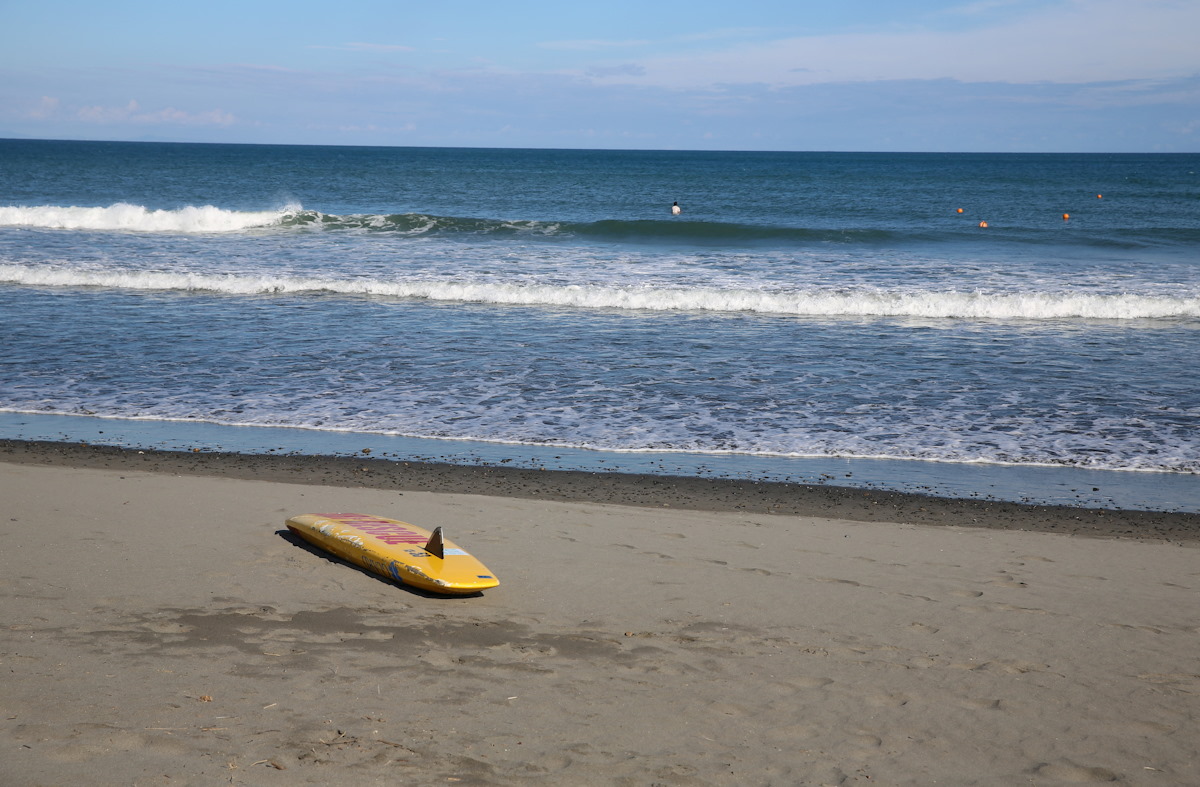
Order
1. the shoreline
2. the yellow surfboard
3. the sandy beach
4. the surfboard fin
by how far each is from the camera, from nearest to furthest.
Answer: the sandy beach
the yellow surfboard
the surfboard fin
the shoreline

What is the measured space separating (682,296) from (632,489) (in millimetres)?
10953

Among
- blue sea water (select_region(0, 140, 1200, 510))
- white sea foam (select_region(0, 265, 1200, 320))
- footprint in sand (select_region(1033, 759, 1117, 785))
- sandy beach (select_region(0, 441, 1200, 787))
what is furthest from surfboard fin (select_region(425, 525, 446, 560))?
white sea foam (select_region(0, 265, 1200, 320))

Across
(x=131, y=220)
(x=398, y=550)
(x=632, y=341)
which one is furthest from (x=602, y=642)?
(x=131, y=220)

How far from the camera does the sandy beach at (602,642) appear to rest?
3.81 m

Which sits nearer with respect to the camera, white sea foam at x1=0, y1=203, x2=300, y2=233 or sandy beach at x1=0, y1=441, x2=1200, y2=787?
sandy beach at x1=0, y1=441, x2=1200, y2=787

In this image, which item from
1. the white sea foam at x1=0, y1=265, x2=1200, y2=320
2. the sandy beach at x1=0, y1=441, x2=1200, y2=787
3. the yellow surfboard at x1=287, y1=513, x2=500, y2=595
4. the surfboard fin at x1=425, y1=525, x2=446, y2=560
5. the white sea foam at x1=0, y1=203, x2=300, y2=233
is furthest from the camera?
the white sea foam at x1=0, y1=203, x2=300, y2=233

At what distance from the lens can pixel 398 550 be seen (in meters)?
5.85

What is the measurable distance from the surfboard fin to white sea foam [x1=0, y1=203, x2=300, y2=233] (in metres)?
28.3

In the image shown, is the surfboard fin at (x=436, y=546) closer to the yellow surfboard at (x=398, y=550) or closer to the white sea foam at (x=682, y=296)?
the yellow surfboard at (x=398, y=550)

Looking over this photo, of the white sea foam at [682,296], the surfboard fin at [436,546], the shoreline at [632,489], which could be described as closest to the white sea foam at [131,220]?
the white sea foam at [682,296]

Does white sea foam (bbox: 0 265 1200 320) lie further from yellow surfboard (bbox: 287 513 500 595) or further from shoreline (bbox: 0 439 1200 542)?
yellow surfboard (bbox: 287 513 500 595)

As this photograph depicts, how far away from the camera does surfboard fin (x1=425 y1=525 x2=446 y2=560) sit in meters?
5.70

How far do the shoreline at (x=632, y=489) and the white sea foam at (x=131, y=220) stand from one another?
2489 centimetres

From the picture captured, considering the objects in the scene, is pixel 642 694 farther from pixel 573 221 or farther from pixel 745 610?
pixel 573 221
